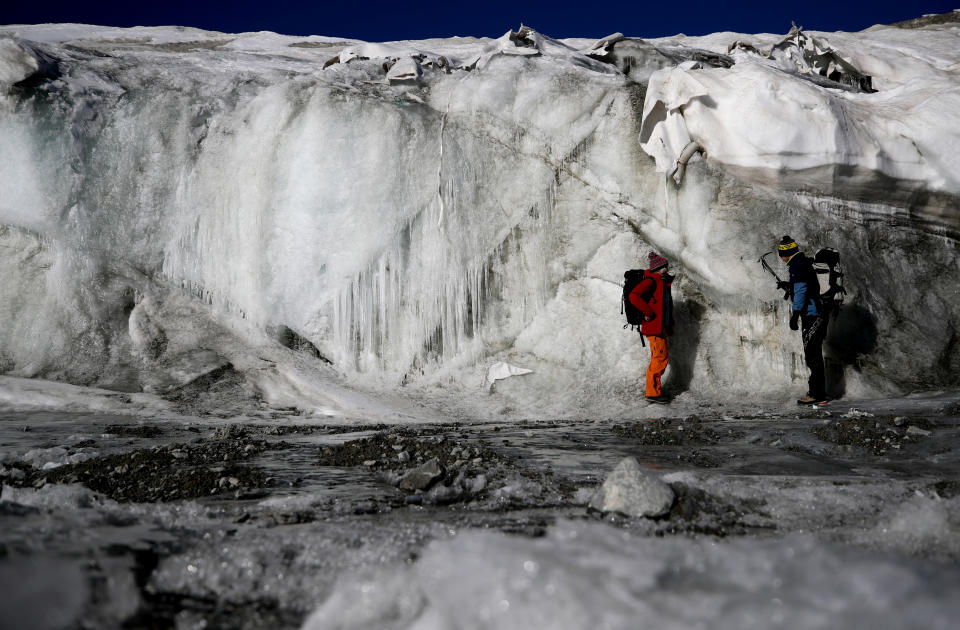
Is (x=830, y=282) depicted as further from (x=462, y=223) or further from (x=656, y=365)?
(x=462, y=223)

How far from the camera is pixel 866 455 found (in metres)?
4.79

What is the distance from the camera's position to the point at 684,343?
8852 mm

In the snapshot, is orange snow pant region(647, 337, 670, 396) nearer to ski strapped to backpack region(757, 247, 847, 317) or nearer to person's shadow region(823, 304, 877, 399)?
ski strapped to backpack region(757, 247, 847, 317)

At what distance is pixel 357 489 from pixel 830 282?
646 cm

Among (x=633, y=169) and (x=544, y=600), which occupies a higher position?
(x=633, y=169)

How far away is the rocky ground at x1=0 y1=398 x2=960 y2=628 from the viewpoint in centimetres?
205

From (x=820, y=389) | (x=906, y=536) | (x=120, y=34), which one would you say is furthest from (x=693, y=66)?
(x=120, y=34)

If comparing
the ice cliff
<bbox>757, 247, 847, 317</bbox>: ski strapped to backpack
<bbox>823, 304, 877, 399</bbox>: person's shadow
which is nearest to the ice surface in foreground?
the ice cliff

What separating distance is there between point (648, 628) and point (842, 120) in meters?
8.75

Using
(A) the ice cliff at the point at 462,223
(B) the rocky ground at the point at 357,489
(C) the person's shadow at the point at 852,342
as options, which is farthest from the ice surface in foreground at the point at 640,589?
(C) the person's shadow at the point at 852,342

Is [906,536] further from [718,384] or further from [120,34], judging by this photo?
[120,34]

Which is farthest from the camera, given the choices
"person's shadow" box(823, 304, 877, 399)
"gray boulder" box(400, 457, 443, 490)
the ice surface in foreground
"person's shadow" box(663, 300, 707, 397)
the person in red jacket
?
"person's shadow" box(663, 300, 707, 397)

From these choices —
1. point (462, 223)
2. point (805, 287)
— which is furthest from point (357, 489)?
point (805, 287)

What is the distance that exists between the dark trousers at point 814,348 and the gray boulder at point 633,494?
217 inches
